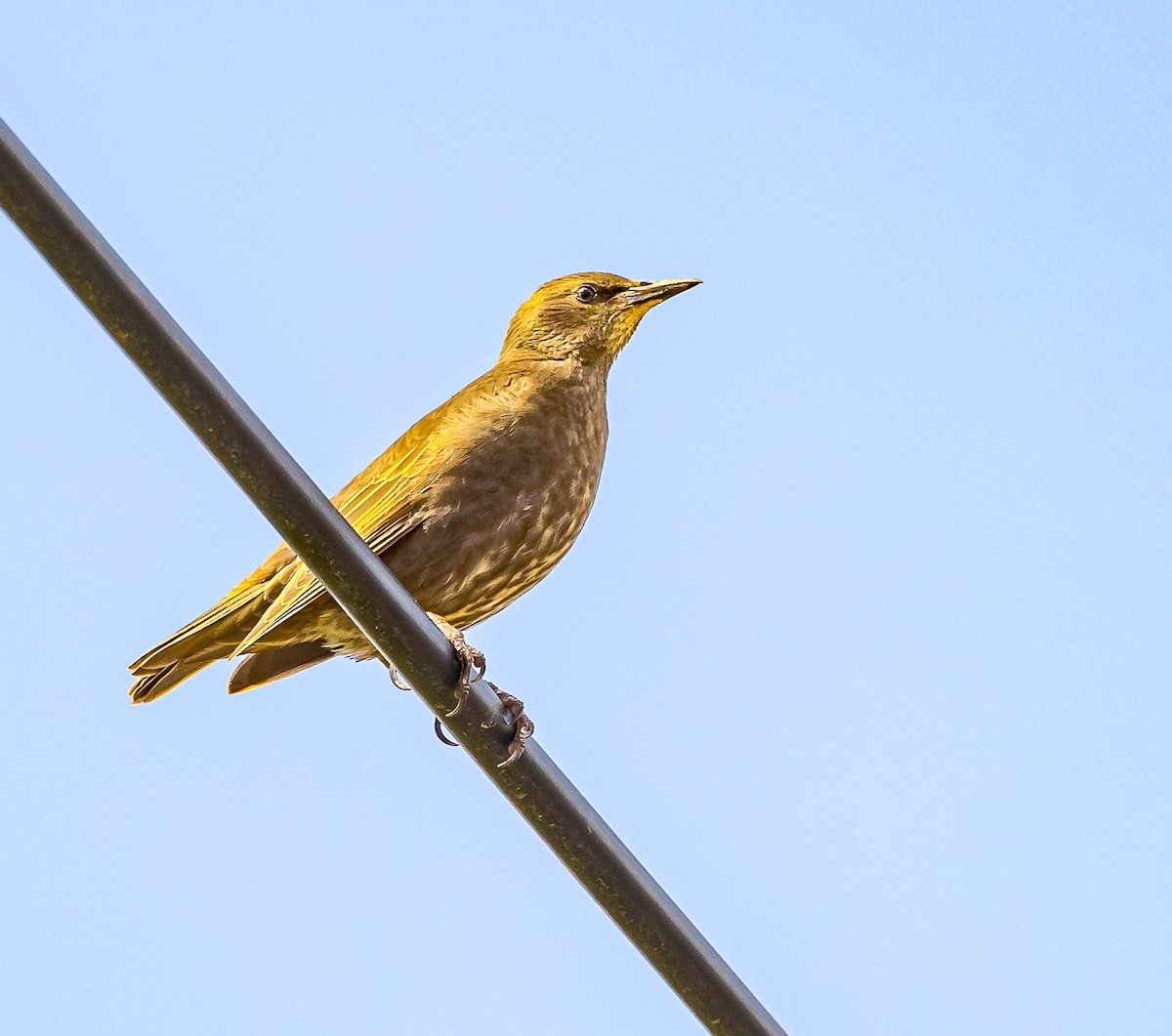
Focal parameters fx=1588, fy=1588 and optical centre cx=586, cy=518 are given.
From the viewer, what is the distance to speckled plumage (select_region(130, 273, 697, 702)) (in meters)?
5.35

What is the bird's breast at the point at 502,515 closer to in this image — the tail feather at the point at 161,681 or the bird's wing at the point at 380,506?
the bird's wing at the point at 380,506

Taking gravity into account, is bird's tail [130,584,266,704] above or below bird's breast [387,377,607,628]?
above

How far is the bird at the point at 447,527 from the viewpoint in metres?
5.35

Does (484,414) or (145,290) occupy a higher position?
(484,414)

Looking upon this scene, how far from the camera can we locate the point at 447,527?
534 cm

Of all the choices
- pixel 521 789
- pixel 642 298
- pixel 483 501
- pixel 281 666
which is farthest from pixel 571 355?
pixel 521 789

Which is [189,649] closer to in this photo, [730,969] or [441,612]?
[441,612]

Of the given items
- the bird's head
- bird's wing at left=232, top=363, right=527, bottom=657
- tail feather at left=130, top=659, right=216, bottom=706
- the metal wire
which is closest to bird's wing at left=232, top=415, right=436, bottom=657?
bird's wing at left=232, top=363, right=527, bottom=657

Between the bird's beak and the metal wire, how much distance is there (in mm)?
3467

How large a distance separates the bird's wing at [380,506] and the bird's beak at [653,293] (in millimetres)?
1258

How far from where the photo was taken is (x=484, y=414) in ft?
18.3

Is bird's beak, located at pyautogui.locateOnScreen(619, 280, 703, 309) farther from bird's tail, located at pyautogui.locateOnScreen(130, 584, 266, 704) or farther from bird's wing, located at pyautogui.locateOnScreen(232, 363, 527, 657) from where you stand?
bird's tail, located at pyautogui.locateOnScreen(130, 584, 266, 704)

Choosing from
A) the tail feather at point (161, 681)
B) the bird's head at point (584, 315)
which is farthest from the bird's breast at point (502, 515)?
the tail feather at point (161, 681)

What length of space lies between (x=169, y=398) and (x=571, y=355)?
140 inches
